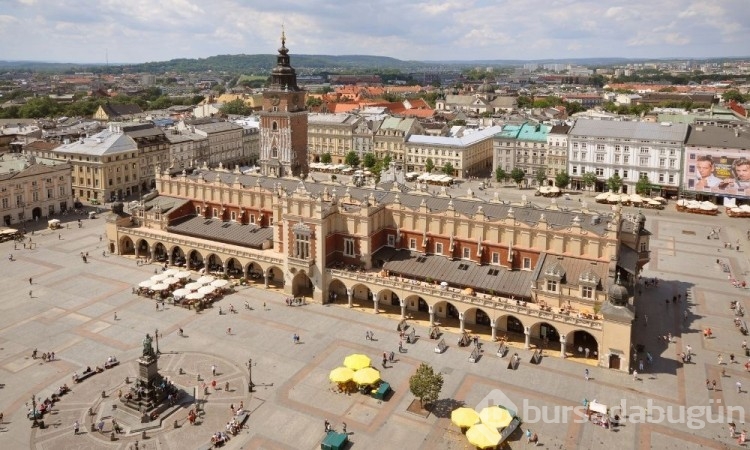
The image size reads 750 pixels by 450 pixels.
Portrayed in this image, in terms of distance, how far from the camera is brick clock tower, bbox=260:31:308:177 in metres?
117

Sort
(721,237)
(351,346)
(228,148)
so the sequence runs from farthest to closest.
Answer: (228,148)
(721,237)
(351,346)

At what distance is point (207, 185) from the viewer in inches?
3917

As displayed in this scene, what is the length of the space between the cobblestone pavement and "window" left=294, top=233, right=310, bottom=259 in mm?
6825

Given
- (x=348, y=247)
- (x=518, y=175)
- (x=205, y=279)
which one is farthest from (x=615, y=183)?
(x=205, y=279)

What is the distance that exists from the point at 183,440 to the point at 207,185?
56.0 meters

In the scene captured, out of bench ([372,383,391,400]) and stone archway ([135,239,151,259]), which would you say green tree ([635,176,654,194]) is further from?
stone archway ([135,239,151,259])

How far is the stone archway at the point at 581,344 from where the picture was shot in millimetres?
66000

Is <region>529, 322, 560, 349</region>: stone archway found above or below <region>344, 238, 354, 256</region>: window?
below

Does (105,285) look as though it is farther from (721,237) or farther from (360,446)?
(721,237)

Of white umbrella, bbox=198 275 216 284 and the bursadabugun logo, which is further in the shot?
white umbrella, bbox=198 275 216 284

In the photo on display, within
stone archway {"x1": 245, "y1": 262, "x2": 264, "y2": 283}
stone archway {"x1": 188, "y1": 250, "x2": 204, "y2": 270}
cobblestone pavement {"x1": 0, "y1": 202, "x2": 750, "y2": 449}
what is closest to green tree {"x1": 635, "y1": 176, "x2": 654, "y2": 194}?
cobblestone pavement {"x1": 0, "y1": 202, "x2": 750, "y2": 449}

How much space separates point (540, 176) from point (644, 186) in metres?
25.1

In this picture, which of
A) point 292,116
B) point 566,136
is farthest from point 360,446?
point 566,136

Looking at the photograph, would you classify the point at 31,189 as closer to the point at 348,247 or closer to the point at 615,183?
the point at 348,247
